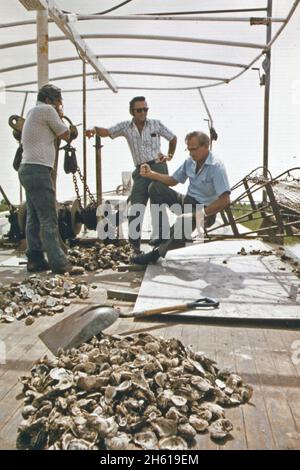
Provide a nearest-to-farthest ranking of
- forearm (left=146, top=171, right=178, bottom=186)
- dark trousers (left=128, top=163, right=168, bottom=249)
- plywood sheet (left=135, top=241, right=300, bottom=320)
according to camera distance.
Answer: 1. plywood sheet (left=135, top=241, right=300, bottom=320)
2. forearm (left=146, top=171, right=178, bottom=186)
3. dark trousers (left=128, top=163, right=168, bottom=249)

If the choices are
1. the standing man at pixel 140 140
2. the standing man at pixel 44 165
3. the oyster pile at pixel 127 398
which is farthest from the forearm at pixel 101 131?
the oyster pile at pixel 127 398

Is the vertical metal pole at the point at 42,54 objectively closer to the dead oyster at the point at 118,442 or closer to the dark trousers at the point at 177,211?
the dark trousers at the point at 177,211

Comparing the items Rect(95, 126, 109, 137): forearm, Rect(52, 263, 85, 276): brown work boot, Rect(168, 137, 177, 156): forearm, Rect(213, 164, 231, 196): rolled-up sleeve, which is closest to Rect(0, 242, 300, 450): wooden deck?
Rect(52, 263, 85, 276): brown work boot

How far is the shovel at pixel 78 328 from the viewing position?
2480mm

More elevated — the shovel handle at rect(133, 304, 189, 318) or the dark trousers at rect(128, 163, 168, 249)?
the dark trousers at rect(128, 163, 168, 249)

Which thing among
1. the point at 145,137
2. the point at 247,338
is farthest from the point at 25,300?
the point at 145,137

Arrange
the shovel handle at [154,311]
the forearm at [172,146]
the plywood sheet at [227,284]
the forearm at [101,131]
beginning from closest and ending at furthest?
the shovel handle at [154,311] → the plywood sheet at [227,284] → the forearm at [101,131] → the forearm at [172,146]

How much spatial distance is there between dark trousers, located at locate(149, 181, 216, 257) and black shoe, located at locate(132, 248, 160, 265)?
10cm

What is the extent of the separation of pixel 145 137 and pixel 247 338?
3.17m

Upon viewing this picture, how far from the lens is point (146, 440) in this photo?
5.64 ft

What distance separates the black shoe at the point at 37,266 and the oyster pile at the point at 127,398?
2.39 m

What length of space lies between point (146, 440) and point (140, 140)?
4086 mm

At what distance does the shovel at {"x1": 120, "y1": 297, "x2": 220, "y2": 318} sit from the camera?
310cm

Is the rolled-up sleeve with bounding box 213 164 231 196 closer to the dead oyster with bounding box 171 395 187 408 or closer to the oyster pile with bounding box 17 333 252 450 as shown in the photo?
the oyster pile with bounding box 17 333 252 450
